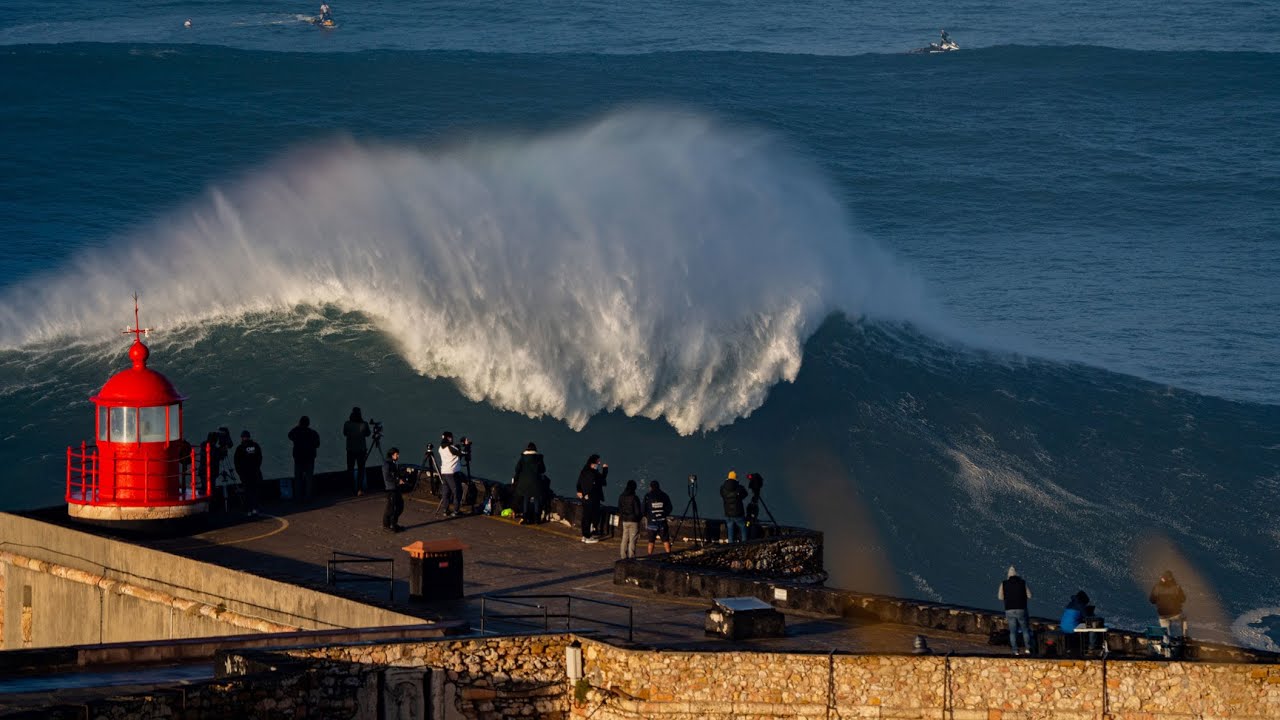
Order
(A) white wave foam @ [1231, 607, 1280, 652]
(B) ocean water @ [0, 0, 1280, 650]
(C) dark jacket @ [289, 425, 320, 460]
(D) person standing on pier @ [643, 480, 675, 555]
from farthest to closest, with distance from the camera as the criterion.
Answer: (B) ocean water @ [0, 0, 1280, 650], (A) white wave foam @ [1231, 607, 1280, 652], (C) dark jacket @ [289, 425, 320, 460], (D) person standing on pier @ [643, 480, 675, 555]

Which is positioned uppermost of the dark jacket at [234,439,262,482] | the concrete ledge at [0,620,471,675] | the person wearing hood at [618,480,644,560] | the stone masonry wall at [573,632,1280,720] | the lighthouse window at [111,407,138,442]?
the lighthouse window at [111,407,138,442]

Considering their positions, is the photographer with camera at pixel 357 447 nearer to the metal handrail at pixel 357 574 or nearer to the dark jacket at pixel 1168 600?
the metal handrail at pixel 357 574

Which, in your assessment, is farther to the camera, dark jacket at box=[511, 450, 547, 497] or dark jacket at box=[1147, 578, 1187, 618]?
dark jacket at box=[511, 450, 547, 497]

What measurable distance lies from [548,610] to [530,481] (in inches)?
172

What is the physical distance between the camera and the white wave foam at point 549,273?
34875 mm

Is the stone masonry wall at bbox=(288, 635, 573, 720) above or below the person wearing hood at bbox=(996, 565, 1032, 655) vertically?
below

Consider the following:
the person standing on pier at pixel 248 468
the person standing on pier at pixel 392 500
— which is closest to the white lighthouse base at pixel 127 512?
the person standing on pier at pixel 248 468

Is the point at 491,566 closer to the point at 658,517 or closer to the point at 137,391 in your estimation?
the point at 658,517

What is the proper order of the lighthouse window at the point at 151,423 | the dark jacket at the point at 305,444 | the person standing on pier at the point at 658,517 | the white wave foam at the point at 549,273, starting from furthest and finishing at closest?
the white wave foam at the point at 549,273 → the dark jacket at the point at 305,444 → the lighthouse window at the point at 151,423 → the person standing on pier at the point at 658,517

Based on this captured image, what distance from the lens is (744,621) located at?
787 inches

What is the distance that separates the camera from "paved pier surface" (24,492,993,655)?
66.1ft

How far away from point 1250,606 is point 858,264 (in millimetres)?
15405

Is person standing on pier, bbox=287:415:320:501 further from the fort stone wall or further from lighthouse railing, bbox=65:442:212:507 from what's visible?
the fort stone wall

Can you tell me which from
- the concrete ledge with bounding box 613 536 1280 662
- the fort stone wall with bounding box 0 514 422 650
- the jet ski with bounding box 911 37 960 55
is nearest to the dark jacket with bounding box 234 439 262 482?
the fort stone wall with bounding box 0 514 422 650
